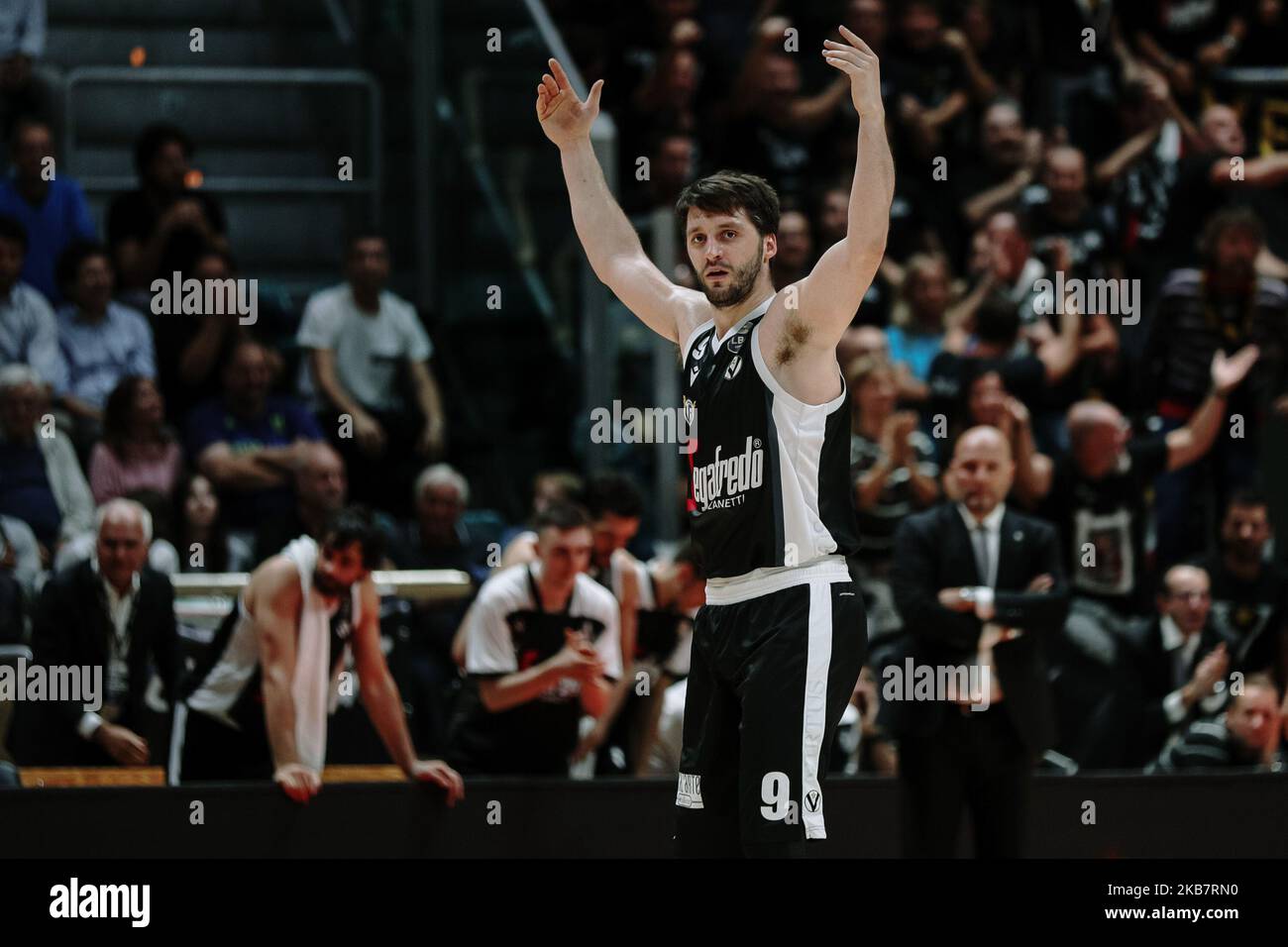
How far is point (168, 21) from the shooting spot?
11.0 meters

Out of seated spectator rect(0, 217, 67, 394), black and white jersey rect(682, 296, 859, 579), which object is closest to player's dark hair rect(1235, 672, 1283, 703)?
black and white jersey rect(682, 296, 859, 579)

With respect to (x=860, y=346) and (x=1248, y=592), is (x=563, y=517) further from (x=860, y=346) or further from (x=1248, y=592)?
(x=1248, y=592)

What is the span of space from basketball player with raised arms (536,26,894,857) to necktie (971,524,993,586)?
6.90ft

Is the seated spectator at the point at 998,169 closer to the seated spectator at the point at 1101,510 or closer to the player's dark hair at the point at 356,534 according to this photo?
the seated spectator at the point at 1101,510

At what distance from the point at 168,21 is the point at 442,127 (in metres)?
1.70

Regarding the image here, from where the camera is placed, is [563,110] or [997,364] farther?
[997,364]

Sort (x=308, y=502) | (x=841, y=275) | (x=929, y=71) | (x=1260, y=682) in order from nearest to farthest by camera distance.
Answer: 1. (x=841, y=275)
2. (x=1260, y=682)
3. (x=308, y=502)
4. (x=929, y=71)

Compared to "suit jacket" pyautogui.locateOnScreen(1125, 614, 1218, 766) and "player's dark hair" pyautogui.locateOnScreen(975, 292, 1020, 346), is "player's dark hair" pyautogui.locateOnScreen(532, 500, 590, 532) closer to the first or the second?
"suit jacket" pyautogui.locateOnScreen(1125, 614, 1218, 766)

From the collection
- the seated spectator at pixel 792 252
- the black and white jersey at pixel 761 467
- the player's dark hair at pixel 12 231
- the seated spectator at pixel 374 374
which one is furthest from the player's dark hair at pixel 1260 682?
the player's dark hair at pixel 12 231

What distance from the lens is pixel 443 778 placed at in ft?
23.9

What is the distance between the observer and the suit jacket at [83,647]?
7668 millimetres

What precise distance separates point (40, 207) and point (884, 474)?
4288 millimetres

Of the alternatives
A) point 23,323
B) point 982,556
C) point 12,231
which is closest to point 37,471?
point 23,323
